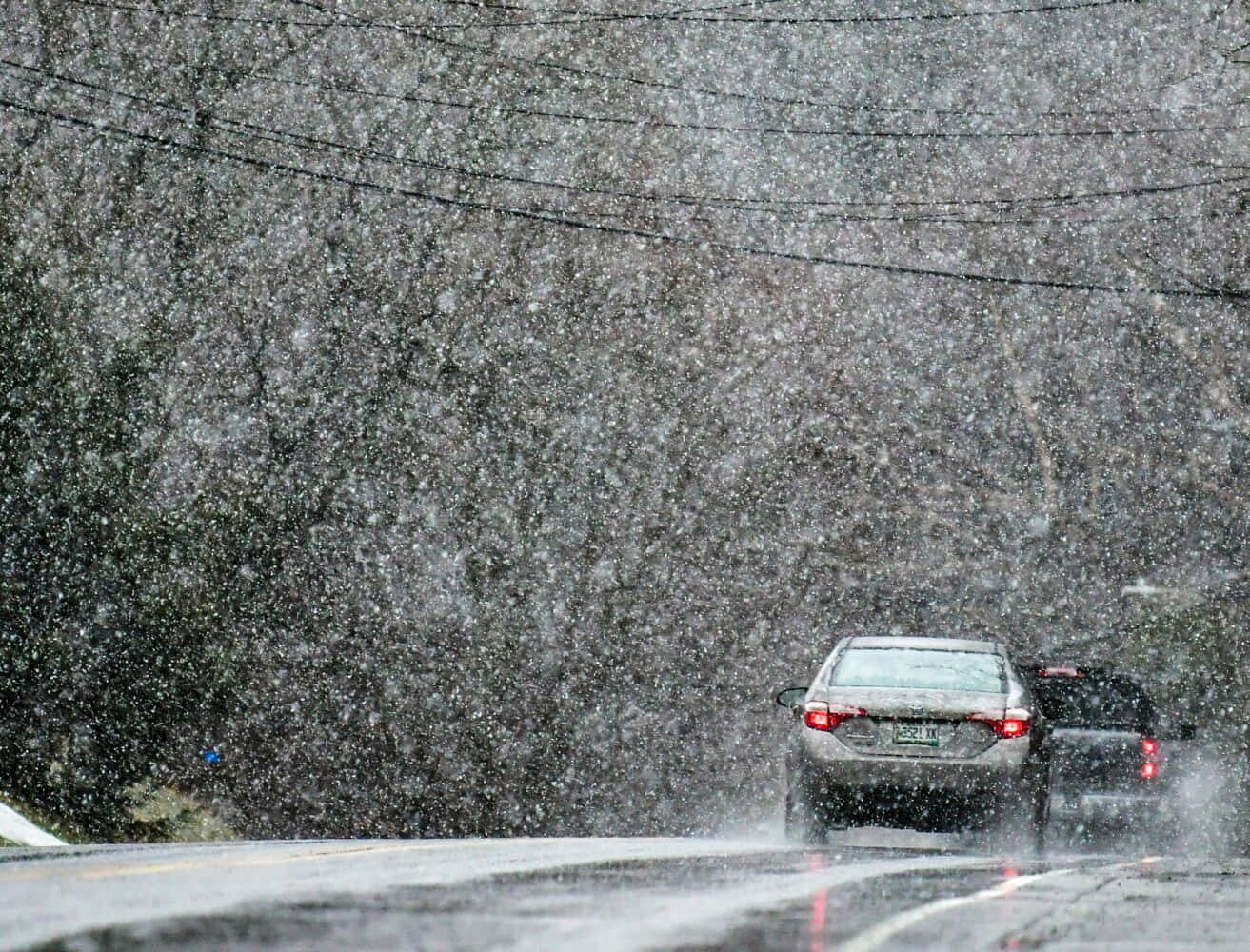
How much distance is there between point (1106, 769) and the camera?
17375 millimetres

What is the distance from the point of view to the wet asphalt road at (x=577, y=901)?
6.65 metres

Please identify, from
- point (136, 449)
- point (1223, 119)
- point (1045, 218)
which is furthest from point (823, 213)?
point (136, 449)

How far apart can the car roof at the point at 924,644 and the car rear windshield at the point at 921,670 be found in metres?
0.04

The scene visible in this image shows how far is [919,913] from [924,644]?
636 centimetres

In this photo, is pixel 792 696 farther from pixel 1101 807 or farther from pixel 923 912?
pixel 923 912

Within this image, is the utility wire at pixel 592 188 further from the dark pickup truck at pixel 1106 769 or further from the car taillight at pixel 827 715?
the car taillight at pixel 827 715

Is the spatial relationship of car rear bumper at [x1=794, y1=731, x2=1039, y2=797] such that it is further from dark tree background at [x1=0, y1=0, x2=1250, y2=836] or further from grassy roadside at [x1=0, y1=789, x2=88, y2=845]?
dark tree background at [x1=0, y1=0, x2=1250, y2=836]

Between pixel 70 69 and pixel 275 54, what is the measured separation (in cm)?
716

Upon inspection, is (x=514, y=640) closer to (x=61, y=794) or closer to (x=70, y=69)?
(x=70, y=69)

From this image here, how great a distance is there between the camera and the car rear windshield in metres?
13.6

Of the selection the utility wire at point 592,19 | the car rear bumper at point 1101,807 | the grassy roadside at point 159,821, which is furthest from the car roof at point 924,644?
the utility wire at point 592,19

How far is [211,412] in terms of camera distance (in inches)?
1441

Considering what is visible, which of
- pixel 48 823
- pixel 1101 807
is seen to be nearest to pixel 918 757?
pixel 1101 807

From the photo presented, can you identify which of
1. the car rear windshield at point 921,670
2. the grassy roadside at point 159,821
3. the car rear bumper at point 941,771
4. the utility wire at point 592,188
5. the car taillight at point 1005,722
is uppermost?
the utility wire at point 592,188
